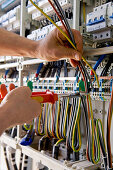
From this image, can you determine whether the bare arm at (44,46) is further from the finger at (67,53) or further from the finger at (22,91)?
the finger at (22,91)

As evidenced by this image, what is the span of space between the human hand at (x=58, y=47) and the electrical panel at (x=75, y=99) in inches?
3.4

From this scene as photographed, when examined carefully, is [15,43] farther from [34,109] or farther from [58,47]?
[34,109]

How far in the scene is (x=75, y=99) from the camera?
1.40 meters

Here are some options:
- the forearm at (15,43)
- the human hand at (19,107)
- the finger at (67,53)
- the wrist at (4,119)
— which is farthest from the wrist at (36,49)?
the wrist at (4,119)

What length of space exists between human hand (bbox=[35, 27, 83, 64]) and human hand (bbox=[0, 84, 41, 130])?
216mm

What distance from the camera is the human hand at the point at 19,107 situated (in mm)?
720

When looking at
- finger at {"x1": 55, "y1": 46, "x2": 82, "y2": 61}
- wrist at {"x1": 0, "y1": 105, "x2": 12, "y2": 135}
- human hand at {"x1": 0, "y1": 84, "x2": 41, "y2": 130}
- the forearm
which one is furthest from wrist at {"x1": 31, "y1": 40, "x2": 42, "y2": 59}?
wrist at {"x1": 0, "y1": 105, "x2": 12, "y2": 135}

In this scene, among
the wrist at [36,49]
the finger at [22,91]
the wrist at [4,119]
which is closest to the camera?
the wrist at [4,119]

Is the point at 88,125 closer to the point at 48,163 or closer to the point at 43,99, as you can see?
the point at 43,99

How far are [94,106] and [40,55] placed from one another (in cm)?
79

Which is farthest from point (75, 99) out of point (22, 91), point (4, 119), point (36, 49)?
point (4, 119)

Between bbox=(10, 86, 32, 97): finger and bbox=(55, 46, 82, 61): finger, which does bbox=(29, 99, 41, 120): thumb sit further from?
bbox=(55, 46, 82, 61): finger

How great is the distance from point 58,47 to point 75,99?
2.02 feet

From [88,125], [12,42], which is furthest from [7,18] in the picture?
[88,125]
